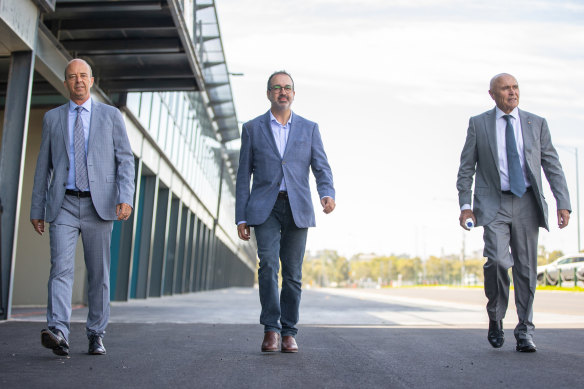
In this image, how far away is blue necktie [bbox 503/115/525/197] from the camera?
5.09 m

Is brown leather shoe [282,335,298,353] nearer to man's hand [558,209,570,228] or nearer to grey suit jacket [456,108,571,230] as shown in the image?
grey suit jacket [456,108,571,230]

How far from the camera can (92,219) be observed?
462cm

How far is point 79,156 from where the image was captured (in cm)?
462

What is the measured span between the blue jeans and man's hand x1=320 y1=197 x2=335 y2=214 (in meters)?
0.24

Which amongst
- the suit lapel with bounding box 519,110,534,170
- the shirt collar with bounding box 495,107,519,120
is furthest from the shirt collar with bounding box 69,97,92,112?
the suit lapel with bounding box 519,110,534,170

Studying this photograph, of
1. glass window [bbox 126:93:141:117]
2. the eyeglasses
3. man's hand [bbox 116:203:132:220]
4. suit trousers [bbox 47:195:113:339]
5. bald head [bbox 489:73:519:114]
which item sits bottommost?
suit trousers [bbox 47:195:113:339]

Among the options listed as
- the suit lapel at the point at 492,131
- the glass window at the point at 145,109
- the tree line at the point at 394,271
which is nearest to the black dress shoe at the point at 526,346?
the suit lapel at the point at 492,131

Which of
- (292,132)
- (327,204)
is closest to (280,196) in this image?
(327,204)

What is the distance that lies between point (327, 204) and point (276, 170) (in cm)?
47

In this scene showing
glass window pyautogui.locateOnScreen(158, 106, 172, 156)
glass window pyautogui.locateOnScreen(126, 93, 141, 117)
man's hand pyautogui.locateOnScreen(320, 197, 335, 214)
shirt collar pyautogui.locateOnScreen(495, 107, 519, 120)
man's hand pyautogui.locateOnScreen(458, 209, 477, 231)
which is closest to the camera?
man's hand pyautogui.locateOnScreen(320, 197, 335, 214)

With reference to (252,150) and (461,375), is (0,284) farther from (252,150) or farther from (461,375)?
(461,375)

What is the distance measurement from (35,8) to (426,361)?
22.3ft

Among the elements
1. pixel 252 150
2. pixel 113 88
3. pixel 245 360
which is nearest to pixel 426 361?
pixel 245 360

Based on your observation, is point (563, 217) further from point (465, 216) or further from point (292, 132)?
point (292, 132)
